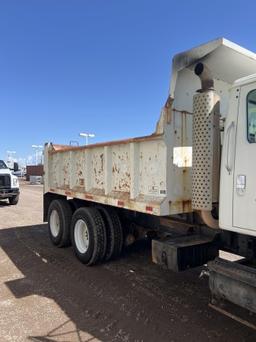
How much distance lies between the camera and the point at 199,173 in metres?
3.82

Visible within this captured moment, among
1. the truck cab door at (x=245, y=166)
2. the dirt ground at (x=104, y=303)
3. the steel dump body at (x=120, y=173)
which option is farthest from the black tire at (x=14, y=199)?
the truck cab door at (x=245, y=166)

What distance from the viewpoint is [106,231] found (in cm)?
602

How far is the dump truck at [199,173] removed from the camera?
3348mm

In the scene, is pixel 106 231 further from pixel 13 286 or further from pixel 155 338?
pixel 155 338

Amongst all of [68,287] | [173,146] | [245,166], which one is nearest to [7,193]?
[68,287]

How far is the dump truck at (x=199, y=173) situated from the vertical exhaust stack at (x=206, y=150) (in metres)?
0.01

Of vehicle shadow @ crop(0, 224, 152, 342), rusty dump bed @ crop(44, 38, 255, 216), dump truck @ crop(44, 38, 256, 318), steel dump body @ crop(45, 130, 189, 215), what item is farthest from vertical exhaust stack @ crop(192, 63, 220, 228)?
vehicle shadow @ crop(0, 224, 152, 342)

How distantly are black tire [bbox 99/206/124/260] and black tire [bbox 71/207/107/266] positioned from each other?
0.12m

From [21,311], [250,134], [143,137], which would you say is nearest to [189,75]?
[143,137]

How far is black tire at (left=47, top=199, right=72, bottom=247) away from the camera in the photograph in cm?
706

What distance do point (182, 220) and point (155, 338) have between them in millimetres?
1653

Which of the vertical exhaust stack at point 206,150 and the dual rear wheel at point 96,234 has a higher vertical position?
the vertical exhaust stack at point 206,150

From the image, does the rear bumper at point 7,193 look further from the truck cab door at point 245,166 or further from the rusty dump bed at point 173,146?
the truck cab door at point 245,166

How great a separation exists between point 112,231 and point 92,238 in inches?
15.1
